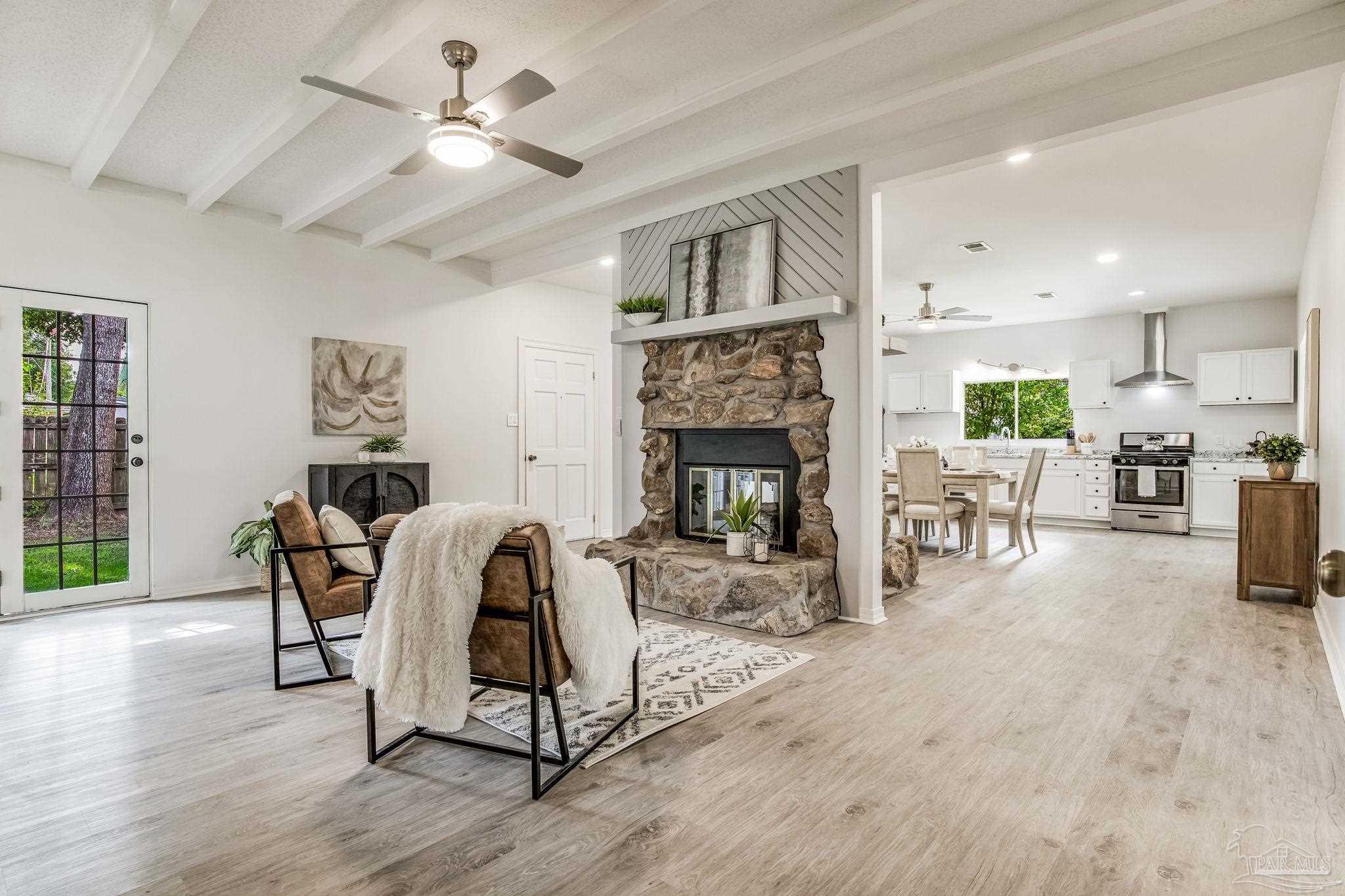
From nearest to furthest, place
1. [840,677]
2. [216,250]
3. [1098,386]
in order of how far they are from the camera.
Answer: [840,677] < [216,250] < [1098,386]

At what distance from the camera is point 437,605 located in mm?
1974

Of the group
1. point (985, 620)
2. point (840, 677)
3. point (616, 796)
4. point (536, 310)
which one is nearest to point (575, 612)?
point (616, 796)

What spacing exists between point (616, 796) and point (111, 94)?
400 centimetres

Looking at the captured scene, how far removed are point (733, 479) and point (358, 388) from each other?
10.4 feet

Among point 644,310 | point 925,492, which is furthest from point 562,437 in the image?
point 925,492

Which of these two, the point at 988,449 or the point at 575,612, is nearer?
the point at 575,612

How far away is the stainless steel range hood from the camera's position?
7.99 m

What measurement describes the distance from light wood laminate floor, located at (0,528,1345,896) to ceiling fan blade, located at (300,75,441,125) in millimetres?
2326

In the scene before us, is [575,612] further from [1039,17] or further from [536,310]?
[536,310]

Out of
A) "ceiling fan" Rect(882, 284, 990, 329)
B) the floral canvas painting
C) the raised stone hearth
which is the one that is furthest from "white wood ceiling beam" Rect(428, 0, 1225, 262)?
"ceiling fan" Rect(882, 284, 990, 329)

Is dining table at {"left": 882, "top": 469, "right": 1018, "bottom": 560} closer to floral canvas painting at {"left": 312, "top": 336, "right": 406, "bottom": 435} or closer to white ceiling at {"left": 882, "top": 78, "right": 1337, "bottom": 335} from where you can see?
white ceiling at {"left": 882, "top": 78, "right": 1337, "bottom": 335}

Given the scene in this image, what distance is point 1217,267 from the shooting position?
626cm

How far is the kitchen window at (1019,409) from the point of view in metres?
9.23

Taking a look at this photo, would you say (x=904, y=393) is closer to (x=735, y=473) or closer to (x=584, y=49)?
(x=735, y=473)
